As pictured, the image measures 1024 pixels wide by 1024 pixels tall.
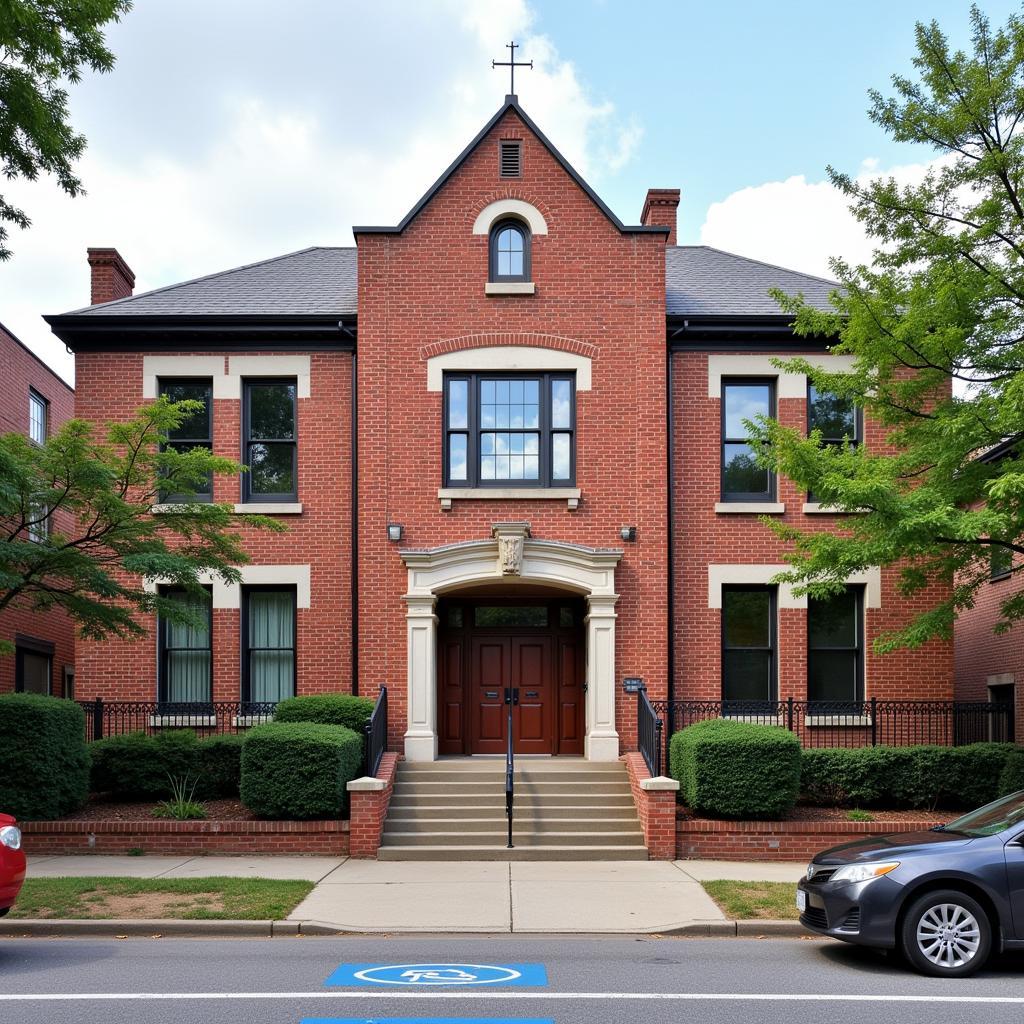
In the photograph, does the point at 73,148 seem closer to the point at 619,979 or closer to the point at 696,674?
the point at 696,674

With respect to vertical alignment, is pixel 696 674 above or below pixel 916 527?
below

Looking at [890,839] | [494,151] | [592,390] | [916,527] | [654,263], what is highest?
[494,151]

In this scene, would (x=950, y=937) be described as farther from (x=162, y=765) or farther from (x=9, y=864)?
(x=162, y=765)

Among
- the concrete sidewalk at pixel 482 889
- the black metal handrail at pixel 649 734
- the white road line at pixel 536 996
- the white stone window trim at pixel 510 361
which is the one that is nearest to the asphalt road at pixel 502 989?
the white road line at pixel 536 996

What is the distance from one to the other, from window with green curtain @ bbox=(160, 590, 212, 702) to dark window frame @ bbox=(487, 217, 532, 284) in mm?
6899

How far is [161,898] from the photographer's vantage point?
11.5m

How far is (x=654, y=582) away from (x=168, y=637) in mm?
7699

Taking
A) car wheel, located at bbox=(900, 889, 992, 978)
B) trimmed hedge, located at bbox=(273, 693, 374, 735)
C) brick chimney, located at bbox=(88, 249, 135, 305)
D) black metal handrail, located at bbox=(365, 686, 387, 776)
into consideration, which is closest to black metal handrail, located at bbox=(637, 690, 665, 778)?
black metal handrail, located at bbox=(365, 686, 387, 776)

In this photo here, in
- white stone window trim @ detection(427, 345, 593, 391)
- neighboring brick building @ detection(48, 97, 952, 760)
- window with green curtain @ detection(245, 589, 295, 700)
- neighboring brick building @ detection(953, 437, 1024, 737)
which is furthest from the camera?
neighboring brick building @ detection(953, 437, 1024, 737)

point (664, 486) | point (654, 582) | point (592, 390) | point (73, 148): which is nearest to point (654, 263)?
point (592, 390)

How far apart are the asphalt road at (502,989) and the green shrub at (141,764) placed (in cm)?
597

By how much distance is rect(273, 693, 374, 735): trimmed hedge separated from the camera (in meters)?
16.7

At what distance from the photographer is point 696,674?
18625mm

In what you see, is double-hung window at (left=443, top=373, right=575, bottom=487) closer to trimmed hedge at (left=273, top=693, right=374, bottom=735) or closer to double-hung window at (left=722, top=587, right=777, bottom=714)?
double-hung window at (left=722, top=587, right=777, bottom=714)
